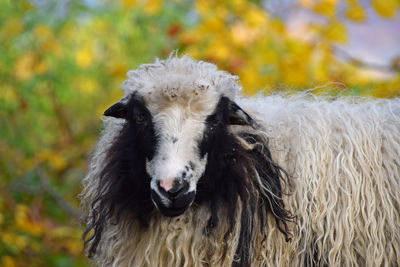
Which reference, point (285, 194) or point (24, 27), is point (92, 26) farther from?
point (285, 194)

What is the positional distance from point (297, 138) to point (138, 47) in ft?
20.9

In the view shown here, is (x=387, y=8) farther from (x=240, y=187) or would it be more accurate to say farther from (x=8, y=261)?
(x=8, y=261)

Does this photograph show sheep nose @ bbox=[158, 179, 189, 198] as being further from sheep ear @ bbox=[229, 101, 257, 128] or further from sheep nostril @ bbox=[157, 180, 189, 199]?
sheep ear @ bbox=[229, 101, 257, 128]

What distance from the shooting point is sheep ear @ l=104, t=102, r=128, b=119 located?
10.3 feet

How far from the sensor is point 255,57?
5340 mm

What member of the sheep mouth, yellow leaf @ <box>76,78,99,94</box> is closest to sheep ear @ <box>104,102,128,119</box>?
the sheep mouth

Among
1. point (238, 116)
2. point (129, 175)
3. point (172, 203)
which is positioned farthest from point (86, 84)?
point (172, 203)

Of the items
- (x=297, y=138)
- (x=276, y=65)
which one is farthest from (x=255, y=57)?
(x=297, y=138)

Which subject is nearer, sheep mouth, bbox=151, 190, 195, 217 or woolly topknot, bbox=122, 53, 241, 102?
sheep mouth, bbox=151, 190, 195, 217

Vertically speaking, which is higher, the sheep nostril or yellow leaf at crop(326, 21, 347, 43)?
yellow leaf at crop(326, 21, 347, 43)

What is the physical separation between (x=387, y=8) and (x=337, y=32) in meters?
0.45

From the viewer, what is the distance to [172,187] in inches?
104

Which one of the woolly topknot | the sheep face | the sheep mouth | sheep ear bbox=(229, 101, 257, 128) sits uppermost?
the woolly topknot

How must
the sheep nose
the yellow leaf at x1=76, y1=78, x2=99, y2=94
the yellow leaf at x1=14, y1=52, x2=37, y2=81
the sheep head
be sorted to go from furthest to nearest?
the yellow leaf at x1=76, y1=78, x2=99, y2=94
the yellow leaf at x1=14, y1=52, x2=37, y2=81
the sheep head
the sheep nose
